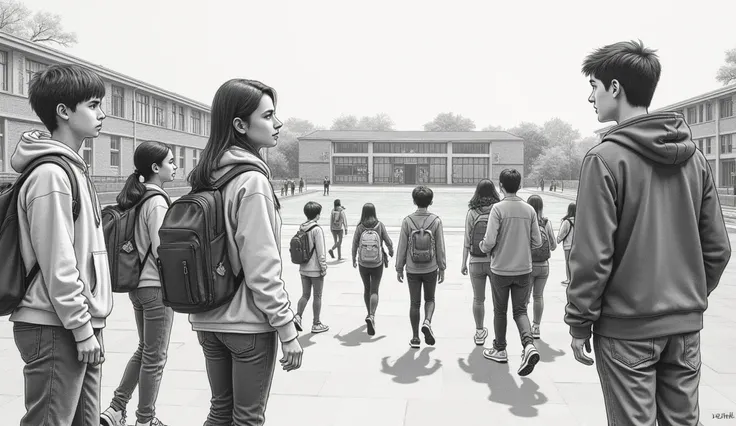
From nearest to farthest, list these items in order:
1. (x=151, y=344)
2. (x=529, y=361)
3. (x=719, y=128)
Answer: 1. (x=151, y=344)
2. (x=529, y=361)
3. (x=719, y=128)

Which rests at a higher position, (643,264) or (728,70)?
(728,70)

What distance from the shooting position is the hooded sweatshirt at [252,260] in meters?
2.36

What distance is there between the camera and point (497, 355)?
5.42 metres

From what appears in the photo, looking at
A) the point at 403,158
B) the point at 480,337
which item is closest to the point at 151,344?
the point at 480,337

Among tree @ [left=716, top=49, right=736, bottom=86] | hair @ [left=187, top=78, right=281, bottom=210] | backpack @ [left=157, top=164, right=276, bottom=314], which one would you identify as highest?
tree @ [left=716, top=49, right=736, bottom=86]

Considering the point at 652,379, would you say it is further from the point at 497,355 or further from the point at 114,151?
the point at 114,151

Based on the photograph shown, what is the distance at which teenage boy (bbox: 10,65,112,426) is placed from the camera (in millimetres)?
2311

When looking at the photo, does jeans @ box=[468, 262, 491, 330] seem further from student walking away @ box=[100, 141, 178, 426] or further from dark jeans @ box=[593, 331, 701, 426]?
dark jeans @ box=[593, 331, 701, 426]

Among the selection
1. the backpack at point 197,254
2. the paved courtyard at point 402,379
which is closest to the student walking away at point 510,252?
the paved courtyard at point 402,379

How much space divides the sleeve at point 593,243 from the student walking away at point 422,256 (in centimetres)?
334

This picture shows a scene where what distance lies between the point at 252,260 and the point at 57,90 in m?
1.19

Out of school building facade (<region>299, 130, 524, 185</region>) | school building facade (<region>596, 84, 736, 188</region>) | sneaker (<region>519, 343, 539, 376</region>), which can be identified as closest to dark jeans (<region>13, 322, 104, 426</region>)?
sneaker (<region>519, 343, 539, 376</region>)

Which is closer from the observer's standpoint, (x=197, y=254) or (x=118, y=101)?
(x=197, y=254)

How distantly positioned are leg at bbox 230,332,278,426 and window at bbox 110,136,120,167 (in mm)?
41903
